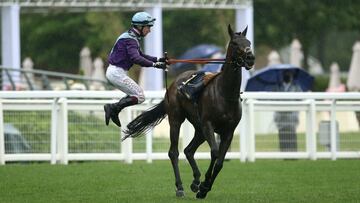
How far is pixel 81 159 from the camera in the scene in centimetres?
1812

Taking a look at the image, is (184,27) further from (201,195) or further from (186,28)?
(201,195)

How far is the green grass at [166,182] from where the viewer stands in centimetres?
1261

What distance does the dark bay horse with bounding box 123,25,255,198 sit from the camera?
40.7 feet

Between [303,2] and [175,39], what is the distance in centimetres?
706

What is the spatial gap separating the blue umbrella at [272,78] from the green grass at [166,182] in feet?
12.0

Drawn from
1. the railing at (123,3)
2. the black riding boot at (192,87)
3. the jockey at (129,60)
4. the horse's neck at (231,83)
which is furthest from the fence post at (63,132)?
the railing at (123,3)

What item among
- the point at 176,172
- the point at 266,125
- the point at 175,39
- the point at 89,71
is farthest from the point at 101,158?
the point at 175,39

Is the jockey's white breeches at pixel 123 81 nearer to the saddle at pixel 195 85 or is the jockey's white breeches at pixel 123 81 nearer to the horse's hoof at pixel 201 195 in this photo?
the saddle at pixel 195 85

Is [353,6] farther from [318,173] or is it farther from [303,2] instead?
[318,173]

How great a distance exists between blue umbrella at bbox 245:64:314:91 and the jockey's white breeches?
27.2ft

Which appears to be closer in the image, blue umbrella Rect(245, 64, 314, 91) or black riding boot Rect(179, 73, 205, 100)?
black riding boot Rect(179, 73, 205, 100)

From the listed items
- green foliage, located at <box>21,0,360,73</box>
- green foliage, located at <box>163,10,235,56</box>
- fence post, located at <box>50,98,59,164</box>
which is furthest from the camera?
green foliage, located at <box>163,10,235,56</box>

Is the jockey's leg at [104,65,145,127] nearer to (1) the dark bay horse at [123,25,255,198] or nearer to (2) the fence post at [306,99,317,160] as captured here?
(1) the dark bay horse at [123,25,255,198]

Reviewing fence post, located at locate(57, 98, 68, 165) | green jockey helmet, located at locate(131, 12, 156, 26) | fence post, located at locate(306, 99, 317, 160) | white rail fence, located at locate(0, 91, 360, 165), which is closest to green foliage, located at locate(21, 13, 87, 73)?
white rail fence, located at locate(0, 91, 360, 165)
